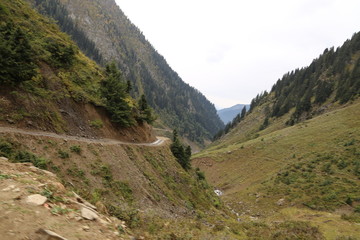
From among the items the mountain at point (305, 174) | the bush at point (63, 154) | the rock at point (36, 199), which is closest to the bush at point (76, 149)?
the bush at point (63, 154)

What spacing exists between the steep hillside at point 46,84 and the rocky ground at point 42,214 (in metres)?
12.8

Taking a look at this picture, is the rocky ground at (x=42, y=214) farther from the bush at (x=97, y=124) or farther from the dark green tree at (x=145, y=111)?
the dark green tree at (x=145, y=111)

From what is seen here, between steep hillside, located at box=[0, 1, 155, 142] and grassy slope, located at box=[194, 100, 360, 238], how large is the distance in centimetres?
2681

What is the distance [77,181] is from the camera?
54.3 ft

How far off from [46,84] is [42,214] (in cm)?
2200

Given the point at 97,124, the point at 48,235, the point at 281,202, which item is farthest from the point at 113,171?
the point at 281,202

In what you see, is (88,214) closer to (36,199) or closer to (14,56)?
(36,199)

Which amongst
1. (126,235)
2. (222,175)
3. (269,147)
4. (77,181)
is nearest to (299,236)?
(126,235)

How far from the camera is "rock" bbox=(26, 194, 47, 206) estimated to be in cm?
691

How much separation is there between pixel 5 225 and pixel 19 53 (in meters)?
18.6

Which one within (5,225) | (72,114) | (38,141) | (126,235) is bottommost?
(126,235)

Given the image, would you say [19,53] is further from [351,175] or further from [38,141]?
[351,175]

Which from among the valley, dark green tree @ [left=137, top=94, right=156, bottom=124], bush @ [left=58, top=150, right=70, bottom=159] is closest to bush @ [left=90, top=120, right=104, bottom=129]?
the valley

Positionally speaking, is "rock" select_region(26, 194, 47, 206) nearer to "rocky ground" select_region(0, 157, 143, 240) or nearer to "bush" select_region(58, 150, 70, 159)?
"rocky ground" select_region(0, 157, 143, 240)
